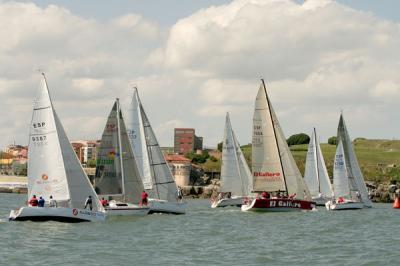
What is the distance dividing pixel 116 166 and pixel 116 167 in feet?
0.21

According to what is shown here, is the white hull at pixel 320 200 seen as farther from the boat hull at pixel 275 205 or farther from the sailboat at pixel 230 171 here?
the boat hull at pixel 275 205

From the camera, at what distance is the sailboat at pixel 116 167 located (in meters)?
56.9

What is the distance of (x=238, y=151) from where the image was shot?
290 feet

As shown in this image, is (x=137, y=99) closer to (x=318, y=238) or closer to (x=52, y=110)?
(x=52, y=110)

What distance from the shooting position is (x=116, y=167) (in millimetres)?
57250

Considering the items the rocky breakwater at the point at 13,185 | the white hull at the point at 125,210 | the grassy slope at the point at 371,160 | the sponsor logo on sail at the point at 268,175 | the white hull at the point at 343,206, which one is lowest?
the white hull at the point at 125,210

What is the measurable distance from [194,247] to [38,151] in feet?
39.8

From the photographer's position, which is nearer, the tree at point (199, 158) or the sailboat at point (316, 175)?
the sailboat at point (316, 175)

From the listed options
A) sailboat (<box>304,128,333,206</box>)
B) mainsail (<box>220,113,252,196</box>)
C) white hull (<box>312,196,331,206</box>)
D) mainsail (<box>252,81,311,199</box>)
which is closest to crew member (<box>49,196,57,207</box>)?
mainsail (<box>252,81,311,199</box>)

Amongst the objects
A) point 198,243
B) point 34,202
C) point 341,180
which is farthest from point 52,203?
point 341,180

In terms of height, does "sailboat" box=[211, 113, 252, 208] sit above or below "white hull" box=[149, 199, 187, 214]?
above

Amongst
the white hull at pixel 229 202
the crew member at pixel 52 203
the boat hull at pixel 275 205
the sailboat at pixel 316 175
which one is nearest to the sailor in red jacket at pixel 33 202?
the crew member at pixel 52 203

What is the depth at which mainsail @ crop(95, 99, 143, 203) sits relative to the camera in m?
56.9

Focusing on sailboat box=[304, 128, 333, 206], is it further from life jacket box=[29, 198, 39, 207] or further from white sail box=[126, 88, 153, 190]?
life jacket box=[29, 198, 39, 207]
